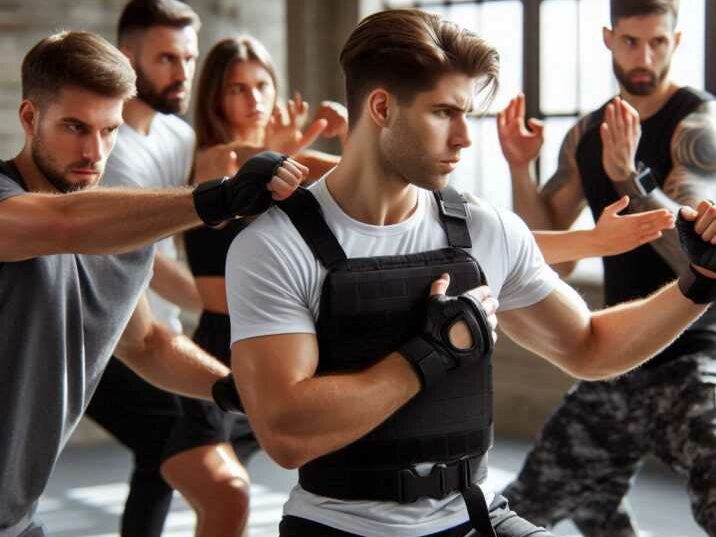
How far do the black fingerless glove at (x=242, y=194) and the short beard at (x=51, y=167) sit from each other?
1.21 feet

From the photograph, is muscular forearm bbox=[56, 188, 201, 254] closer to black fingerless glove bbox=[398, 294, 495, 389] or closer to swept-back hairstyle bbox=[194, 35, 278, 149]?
black fingerless glove bbox=[398, 294, 495, 389]

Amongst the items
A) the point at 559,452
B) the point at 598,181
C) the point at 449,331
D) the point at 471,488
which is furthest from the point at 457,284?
the point at 598,181

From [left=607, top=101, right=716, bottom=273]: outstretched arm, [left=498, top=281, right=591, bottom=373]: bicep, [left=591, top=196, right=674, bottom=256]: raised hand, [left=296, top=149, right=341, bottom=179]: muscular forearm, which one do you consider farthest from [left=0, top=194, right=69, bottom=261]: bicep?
[left=607, top=101, right=716, bottom=273]: outstretched arm

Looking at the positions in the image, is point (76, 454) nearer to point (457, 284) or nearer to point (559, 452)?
point (559, 452)

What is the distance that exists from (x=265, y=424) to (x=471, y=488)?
1.15 ft

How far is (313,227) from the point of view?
212cm

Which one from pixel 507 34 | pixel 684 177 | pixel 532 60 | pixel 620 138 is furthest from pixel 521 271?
pixel 507 34

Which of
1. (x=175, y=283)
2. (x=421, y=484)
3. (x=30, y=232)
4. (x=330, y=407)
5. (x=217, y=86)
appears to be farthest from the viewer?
(x=217, y=86)

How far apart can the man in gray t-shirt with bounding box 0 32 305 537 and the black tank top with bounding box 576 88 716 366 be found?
1.24 meters

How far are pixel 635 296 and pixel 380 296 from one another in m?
1.46

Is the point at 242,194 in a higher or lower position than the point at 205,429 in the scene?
higher

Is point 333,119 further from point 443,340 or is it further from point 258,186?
point 443,340

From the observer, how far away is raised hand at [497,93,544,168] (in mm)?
3383

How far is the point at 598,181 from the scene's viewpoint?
3.51 metres
